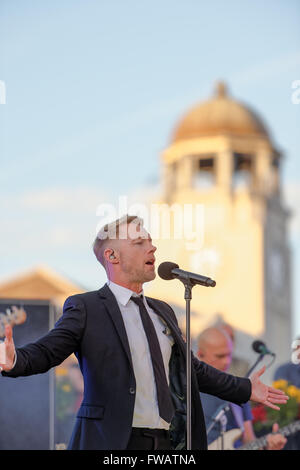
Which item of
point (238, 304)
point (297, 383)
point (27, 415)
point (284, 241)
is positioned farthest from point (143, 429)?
point (284, 241)

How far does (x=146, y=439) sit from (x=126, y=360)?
12.9 inches

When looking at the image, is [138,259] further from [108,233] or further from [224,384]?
[224,384]

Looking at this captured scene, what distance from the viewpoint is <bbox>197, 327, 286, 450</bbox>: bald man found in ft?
23.9

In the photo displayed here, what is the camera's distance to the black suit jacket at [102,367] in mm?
4719

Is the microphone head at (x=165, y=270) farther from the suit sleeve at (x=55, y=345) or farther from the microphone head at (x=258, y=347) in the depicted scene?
the microphone head at (x=258, y=347)

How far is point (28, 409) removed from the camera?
7125mm

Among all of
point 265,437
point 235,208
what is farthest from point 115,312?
point 235,208

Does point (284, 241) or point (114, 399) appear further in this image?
point (284, 241)

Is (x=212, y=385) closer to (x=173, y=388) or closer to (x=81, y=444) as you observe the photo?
(x=173, y=388)

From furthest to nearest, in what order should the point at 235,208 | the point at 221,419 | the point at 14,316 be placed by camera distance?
1. the point at 235,208
2. the point at 221,419
3. the point at 14,316

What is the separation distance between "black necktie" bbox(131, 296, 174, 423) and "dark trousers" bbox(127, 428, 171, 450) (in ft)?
0.25

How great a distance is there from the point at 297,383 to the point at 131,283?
3627 millimetres

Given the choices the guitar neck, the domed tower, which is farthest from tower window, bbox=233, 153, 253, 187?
the guitar neck

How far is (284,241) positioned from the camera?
51.2m
